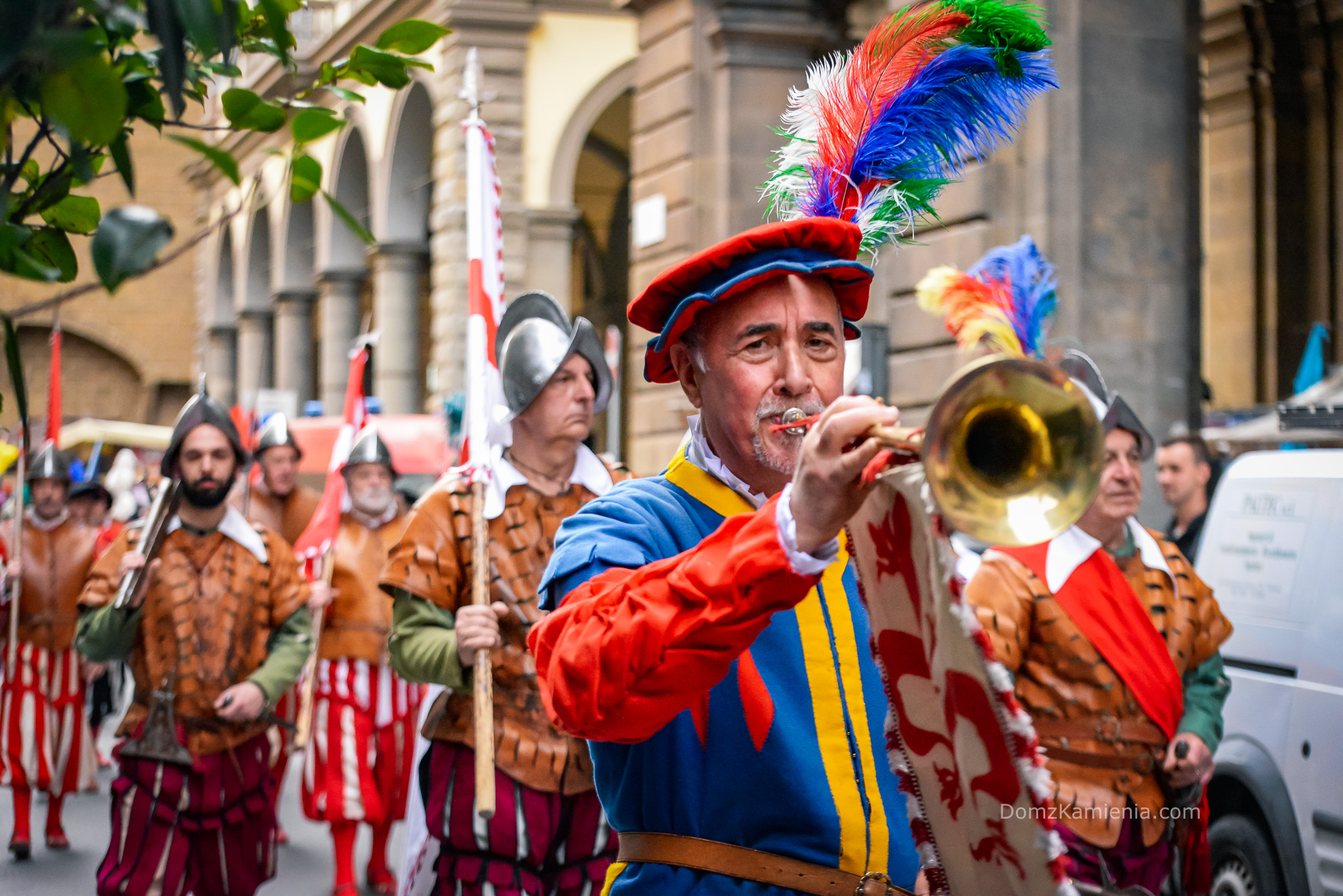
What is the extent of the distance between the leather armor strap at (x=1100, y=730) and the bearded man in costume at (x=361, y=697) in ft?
12.8

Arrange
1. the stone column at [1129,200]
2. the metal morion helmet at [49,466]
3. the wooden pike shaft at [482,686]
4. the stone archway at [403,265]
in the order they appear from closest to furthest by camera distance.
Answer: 1. the wooden pike shaft at [482,686]
2. the stone column at [1129,200]
3. the metal morion helmet at [49,466]
4. the stone archway at [403,265]

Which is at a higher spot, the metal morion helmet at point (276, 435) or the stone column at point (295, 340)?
the stone column at point (295, 340)

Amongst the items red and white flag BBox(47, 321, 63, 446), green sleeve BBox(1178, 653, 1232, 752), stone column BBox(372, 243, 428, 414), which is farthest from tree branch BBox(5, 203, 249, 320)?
stone column BBox(372, 243, 428, 414)

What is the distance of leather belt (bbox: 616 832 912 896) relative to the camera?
2.23 m

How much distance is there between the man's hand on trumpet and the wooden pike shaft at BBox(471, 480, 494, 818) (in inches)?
88.1

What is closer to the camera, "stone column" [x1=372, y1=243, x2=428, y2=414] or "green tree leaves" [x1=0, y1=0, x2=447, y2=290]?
"green tree leaves" [x1=0, y1=0, x2=447, y2=290]

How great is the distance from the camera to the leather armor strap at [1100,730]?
432cm

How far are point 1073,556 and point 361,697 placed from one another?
14.8 feet

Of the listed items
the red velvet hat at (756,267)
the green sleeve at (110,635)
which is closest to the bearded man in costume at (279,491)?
the green sleeve at (110,635)

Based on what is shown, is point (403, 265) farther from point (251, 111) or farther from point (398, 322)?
point (251, 111)

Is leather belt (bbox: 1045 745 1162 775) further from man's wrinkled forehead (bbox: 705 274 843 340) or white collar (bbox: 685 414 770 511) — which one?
man's wrinkled forehead (bbox: 705 274 843 340)

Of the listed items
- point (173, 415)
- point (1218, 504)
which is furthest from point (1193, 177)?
point (173, 415)

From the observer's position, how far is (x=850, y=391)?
9.87 m

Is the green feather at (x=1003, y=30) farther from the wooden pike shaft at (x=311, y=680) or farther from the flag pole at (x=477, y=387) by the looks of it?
the wooden pike shaft at (x=311, y=680)
